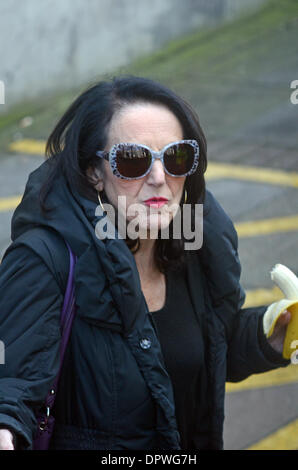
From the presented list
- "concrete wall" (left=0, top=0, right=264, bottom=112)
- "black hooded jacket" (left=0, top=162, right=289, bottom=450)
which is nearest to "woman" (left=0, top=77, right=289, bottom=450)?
"black hooded jacket" (left=0, top=162, right=289, bottom=450)

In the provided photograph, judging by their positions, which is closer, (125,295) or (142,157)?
(125,295)

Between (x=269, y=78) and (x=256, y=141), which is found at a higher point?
(x=269, y=78)

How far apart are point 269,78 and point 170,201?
Answer: 8125 millimetres

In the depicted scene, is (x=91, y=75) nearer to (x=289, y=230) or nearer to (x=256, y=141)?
(x=256, y=141)

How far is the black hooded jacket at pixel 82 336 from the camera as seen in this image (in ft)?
7.23

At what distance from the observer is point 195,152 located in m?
2.54

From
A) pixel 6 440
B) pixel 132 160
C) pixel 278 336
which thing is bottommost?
pixel 6 440

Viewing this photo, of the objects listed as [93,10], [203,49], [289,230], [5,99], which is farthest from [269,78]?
[289,230]

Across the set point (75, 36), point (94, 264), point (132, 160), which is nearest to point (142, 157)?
point (132, 160)

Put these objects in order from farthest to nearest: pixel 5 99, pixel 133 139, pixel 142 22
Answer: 1. pixel 142 22
2. pixel 5 99
3. pixel 133 139

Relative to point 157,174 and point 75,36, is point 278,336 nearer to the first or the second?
point 157,174

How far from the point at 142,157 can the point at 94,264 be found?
385 millimetres

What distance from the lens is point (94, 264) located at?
2.29m

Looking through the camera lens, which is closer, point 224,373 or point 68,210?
point 68,210
